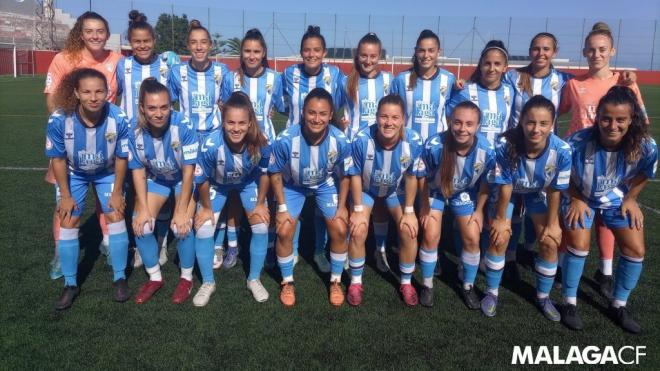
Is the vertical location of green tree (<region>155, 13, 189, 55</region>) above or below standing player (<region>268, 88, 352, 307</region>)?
above

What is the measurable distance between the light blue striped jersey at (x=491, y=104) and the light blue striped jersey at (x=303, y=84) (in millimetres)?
1005

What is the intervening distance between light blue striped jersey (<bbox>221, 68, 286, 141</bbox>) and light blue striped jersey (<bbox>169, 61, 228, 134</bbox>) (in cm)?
12

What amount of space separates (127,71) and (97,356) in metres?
2.31

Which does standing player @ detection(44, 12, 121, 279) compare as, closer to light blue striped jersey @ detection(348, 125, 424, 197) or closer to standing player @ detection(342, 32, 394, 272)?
standing player @ detection(342, 32, 394, 272)

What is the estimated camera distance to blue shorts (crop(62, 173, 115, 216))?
11.3ft

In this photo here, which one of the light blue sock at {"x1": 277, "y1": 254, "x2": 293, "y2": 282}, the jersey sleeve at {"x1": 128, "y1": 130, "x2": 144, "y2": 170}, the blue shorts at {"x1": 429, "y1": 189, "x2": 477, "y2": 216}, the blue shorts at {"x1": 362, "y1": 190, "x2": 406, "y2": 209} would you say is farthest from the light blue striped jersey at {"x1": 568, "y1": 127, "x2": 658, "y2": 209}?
the jersey sleeve at {"x1": 128, "y1": 130, "x2": 144, "y2": 170}

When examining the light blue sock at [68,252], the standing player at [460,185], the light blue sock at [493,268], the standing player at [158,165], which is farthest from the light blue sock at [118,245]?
the light blue sock at [493,268]

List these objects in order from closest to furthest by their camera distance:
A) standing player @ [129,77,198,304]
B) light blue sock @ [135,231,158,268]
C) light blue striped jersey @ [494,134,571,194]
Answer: light blue striped jersey @ [494,134,571,194] → standing player @ [129,77,198,304] → light blue sock @ [135,231,158,268]

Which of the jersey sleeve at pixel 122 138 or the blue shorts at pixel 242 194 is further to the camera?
the blue shorts at pixel 242 194

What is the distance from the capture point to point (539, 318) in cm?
331

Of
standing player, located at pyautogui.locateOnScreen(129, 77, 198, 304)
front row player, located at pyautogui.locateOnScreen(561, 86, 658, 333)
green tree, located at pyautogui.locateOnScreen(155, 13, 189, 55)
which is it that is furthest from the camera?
green tree, located at pyautogui.locateOnScreen(155, 13, 189, 55)

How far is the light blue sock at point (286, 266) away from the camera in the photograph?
361 cm

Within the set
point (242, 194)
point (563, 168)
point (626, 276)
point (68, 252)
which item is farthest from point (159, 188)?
point (626, 276)

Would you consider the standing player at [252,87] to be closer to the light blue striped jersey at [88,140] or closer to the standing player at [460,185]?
the light blue striped jersey at [88,140]
